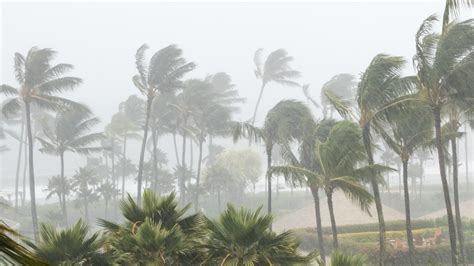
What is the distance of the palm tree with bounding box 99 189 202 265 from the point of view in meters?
8.63

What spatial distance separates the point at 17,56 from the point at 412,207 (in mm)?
41078

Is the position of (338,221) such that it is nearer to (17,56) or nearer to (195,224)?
(17,56)

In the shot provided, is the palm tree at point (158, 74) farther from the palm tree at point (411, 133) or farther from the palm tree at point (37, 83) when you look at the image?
the palm tree at point (411, 133)

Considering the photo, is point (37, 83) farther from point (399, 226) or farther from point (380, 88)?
point (399, 226)

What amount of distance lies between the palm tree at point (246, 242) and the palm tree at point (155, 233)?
A: 1.74 feet

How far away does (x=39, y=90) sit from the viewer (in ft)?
119

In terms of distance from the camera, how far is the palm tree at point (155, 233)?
8.63 meters

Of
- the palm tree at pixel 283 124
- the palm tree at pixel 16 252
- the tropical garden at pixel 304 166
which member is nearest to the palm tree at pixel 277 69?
the tropical garden at pixel 304 166

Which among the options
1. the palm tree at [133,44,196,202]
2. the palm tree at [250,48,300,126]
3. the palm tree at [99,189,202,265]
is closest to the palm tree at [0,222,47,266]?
the palm tree at [99,189,202,265]

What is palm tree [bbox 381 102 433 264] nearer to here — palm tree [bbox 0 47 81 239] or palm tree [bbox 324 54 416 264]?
palm tree [bbox 324 54 416 264]

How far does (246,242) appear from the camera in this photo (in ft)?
28.7

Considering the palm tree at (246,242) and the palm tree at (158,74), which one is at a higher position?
the palm tree at (158,74)

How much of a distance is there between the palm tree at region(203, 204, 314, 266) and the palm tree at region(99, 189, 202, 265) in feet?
1.74

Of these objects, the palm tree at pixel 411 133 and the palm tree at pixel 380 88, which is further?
the palm tree at pixel 411 133
